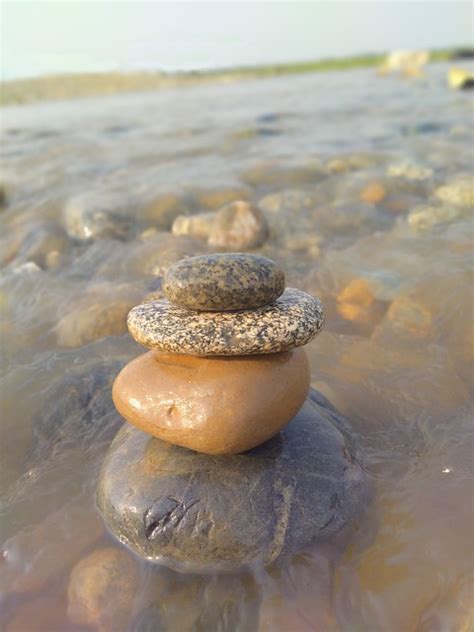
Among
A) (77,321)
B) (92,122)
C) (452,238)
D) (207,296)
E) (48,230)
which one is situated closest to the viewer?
(207,296)

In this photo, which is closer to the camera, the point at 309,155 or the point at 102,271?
the point at 102,271

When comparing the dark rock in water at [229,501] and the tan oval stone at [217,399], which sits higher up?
the tan oval stone at [217,399]

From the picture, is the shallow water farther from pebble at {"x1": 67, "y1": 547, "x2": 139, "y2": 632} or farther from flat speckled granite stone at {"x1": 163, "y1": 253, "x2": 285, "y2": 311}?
flat speckled granite stone at {"x1": 163, "y1": 253, "x2": 285, "y2": 311}

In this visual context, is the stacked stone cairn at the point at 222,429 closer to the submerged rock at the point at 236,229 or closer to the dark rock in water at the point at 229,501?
the dark rock in water at the point at 229,501

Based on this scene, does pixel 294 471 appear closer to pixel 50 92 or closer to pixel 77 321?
pixel 77 321

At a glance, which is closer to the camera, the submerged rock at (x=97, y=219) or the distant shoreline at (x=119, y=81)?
the submerged rock at (x=97, y=219)

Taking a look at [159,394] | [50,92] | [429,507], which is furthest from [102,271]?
[50,92]

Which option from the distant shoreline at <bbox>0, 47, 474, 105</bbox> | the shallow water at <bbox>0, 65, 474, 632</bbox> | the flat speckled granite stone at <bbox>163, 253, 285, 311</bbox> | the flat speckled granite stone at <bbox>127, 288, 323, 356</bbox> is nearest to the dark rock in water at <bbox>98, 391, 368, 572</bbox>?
the shallow water at <bbox>0, 65, 474, 632</bbox>

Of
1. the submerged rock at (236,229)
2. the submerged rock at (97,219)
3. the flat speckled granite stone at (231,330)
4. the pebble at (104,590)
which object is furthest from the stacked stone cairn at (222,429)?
the submerged rock at (97,219)
